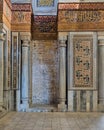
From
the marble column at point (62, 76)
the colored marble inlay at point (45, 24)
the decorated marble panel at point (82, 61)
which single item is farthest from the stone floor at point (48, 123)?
the colored marble inlay at point (45, 24)

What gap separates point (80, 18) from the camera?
35.7ft

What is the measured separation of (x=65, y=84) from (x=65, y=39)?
1414mm

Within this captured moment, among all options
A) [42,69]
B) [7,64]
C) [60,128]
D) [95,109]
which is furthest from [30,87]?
[60,128]

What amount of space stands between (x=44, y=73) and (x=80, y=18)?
233cm

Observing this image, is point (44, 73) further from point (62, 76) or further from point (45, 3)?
point (45, 3)

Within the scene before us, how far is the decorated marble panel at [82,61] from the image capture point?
425 inches

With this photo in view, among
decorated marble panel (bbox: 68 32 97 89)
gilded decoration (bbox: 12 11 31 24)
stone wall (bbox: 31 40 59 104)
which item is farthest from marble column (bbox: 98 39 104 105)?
gilded decoration (bbox: 12 11 31 24)

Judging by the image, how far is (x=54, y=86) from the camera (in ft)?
39.1

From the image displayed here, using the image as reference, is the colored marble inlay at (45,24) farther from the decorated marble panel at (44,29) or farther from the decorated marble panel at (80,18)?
the decorated marble panel at (80,18)

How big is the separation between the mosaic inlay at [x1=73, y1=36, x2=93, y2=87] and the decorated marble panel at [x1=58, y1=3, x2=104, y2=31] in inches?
14.9

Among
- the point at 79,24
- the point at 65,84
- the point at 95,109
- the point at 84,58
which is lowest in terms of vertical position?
the point at 95,109

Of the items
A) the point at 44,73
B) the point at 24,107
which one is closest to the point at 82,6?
the point at 44,73

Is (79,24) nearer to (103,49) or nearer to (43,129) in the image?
(103,49)

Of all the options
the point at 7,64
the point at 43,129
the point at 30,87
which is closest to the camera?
the point at 43,129
